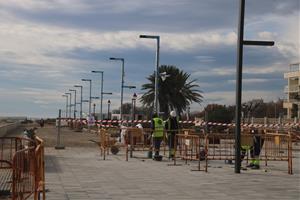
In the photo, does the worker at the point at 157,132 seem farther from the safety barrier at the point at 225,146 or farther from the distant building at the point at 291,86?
the distant building at the point at 291,86

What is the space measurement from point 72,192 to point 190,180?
143 inches

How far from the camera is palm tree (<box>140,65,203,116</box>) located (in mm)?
57844

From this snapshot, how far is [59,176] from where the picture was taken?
1481cm

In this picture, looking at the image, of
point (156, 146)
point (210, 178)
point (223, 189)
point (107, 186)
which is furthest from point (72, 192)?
point (156, 146)

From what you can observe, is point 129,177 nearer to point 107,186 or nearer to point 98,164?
point 107,186

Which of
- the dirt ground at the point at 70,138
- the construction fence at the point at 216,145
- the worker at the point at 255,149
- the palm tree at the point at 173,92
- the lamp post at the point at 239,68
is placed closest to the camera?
the lamp post at the point at 239,68

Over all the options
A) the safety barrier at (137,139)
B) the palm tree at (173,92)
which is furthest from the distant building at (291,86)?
the safety barrier at (137,139)

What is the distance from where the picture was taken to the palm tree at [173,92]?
5784cm

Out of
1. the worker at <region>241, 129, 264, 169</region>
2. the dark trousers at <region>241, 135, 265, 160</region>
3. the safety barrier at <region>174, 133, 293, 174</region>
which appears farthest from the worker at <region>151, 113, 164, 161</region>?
the dark trousers at <region>241, 135, 265, 160</region>

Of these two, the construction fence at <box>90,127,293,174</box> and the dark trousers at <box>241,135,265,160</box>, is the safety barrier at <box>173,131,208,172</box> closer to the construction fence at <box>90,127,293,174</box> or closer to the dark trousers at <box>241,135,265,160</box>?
the construction fence at <box>90,127,293,174</box>

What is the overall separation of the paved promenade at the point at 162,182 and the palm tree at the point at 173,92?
3878 cm

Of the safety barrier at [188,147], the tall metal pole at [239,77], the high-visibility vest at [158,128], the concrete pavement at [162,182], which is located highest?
the tall metal pole at [239,77]

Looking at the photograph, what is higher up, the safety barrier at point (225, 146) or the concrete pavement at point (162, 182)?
the safety barrier at point (225, 146)

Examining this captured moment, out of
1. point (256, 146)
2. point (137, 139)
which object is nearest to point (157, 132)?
point (137, 139)
